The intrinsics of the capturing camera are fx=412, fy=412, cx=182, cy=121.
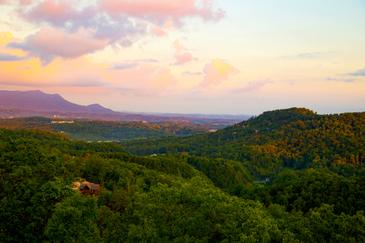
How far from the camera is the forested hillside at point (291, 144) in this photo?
9700 cm

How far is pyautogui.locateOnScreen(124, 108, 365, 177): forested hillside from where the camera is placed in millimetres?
97000

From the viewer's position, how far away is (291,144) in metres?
113

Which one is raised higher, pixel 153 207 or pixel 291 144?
pixel 153 207

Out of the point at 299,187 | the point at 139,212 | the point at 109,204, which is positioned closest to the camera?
the point at 139,212

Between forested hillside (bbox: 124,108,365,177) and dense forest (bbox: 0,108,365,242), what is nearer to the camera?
dense forest (bbox: 0,108,365,242)

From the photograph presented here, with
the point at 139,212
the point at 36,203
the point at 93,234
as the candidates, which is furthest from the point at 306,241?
the point at 36,203

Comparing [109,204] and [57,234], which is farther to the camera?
[109,204]

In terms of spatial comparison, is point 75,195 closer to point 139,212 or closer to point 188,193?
point 139,212

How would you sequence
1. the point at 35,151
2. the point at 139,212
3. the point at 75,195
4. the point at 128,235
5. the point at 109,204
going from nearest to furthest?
the point at 128,235
the point at 139,212
the point at 75,195
the point at 35,151
the point at 109,204

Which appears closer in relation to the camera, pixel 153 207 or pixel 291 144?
pixel 153 207

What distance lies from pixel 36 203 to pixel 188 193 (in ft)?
34.8

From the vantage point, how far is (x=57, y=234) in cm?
2242

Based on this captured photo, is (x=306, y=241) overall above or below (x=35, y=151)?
below

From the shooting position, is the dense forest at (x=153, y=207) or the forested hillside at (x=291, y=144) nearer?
the dense forest at (x=153, y=207)
